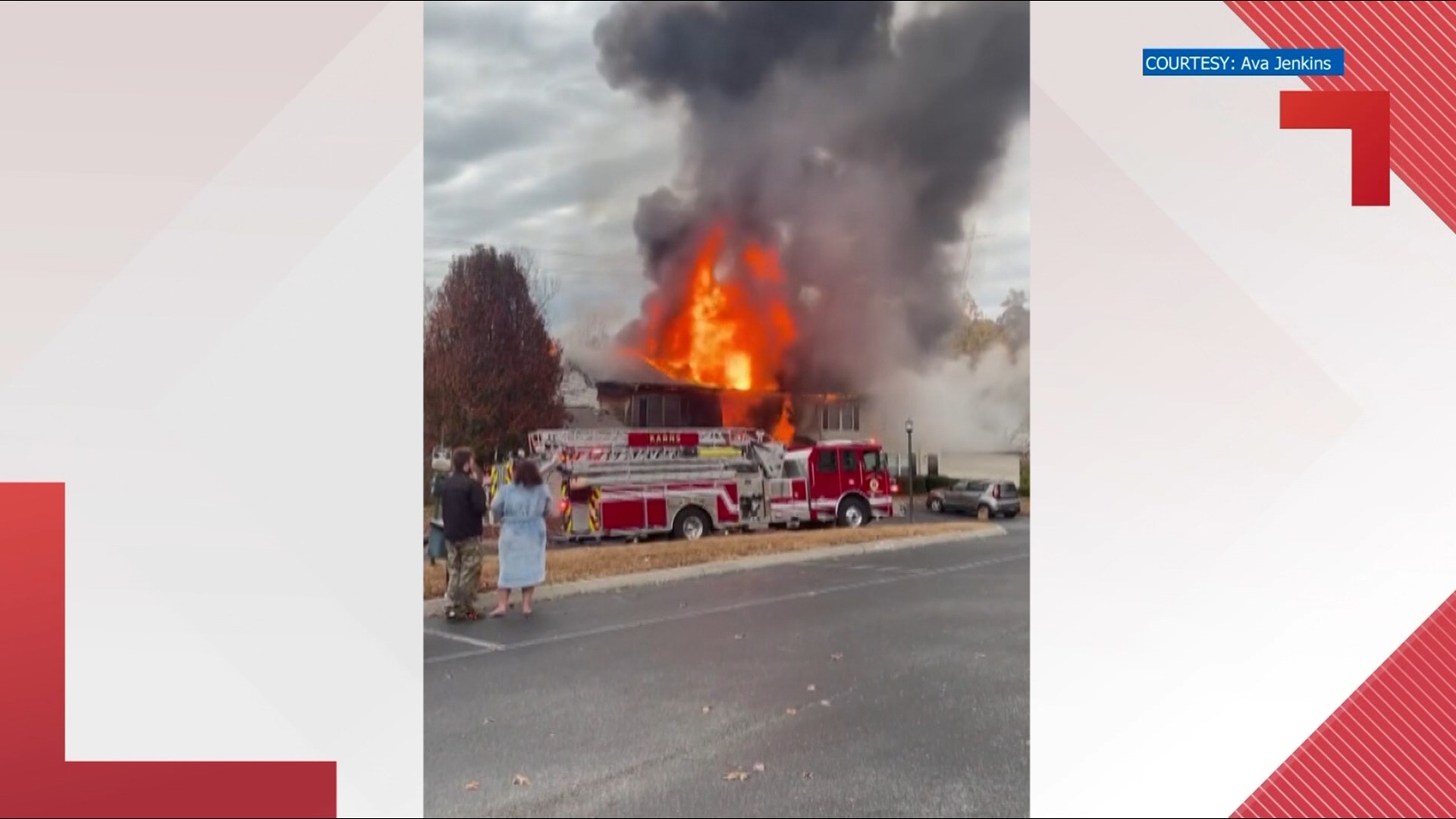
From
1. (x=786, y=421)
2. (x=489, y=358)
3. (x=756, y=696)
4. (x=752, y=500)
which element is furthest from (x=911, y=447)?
(x=489, y=358)

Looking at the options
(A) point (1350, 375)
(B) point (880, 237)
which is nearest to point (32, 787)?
(B) point (880, 237)

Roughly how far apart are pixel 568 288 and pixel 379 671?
1534mm

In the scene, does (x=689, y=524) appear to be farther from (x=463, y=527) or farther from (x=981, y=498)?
(x=981, y=498)

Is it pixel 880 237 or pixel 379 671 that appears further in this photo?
pixel 880 237

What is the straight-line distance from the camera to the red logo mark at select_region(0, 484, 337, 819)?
346 cm

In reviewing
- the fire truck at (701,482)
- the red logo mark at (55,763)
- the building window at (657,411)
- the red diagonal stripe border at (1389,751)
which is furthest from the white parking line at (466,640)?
the red diagonal stripe border at (1389,751)

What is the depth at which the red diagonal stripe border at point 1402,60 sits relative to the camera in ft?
12.0

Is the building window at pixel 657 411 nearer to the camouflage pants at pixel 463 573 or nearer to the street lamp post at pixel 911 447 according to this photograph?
the camouflage pants at pixel 463 573

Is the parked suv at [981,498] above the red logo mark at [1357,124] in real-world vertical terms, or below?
below

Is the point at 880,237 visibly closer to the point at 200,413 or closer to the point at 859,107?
the point at 859,107

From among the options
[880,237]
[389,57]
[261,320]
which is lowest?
[261,320]

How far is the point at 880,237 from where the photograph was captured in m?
3.77

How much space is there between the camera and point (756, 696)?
12.0 feet

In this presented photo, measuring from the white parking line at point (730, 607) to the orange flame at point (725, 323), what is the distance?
0.81 metres
